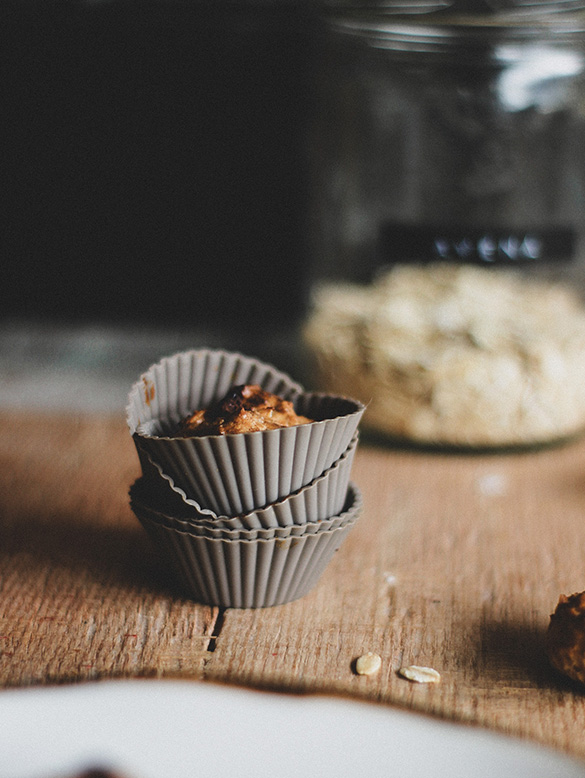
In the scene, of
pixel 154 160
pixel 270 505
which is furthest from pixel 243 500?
pixel 154 160

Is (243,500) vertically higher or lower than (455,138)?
lower

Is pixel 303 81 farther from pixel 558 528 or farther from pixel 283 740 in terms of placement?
pixel 283 740

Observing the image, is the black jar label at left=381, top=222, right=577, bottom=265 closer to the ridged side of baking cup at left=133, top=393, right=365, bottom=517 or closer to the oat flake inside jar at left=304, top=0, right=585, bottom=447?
the oat flake inside jar at left=304, top=0, right=585, bottom=447

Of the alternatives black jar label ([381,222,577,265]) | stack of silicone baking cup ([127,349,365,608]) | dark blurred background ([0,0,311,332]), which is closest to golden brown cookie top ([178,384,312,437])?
stack of silicone baking cup ([127,349,365,608])

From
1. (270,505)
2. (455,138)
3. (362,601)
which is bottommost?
(362,601)

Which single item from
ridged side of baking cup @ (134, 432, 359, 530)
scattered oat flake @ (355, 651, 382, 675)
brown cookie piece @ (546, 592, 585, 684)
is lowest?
scattered oat flake @ (355, 651, 382, 675)

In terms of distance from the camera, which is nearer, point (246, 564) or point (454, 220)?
point (246, 564)

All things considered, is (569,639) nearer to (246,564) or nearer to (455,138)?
(246,564)
